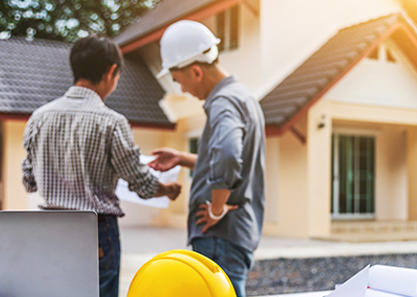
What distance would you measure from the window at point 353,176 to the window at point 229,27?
7.38 feet

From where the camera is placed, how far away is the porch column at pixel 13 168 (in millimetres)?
8477

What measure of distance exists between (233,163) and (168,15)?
895cm

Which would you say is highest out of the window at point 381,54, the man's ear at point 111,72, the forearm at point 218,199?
the window at point 381,54

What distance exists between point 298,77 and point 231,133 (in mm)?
7642

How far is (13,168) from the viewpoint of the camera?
28.1 ft

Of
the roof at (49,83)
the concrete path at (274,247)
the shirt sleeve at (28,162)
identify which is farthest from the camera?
the roof at (49,83)

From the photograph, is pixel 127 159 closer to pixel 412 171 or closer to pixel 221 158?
pixel 221 158

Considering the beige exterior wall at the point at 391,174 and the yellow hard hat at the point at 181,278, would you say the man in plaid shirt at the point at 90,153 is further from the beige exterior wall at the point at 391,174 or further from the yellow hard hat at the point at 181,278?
the beige exterior wall at the point at 391,174

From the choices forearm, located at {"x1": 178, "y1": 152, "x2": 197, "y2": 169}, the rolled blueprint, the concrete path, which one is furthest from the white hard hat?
the concrete path

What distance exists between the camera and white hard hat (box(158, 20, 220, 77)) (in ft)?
5.31

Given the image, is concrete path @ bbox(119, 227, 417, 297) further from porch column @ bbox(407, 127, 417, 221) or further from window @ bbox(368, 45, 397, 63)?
window @ bbox(368, 45, 397, 63)

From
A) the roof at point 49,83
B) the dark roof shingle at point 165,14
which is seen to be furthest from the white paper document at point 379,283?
the roof at point 49,83

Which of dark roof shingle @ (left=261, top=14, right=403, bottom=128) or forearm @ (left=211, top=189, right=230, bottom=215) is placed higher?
dark roof shingle @ (left=261, top=14, right=403, bottom=128)

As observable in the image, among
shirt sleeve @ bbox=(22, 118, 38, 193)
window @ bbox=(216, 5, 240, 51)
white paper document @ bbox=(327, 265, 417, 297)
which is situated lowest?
white paper document @ bbox=(327, 265, 417, 297)
